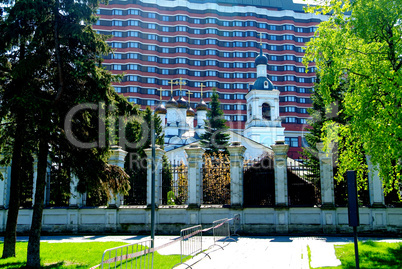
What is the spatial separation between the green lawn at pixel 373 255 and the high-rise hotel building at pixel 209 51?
211 feet

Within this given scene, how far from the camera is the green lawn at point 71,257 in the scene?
31.9 feet

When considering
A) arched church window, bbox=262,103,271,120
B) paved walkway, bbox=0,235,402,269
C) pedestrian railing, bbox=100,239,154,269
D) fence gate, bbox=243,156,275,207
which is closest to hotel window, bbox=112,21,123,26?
arched church window, bbox=262,103,271,120

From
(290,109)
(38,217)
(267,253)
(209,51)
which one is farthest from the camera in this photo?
(209,51)

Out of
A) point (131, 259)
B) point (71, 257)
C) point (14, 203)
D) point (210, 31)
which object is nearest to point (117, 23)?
point (210, 31)

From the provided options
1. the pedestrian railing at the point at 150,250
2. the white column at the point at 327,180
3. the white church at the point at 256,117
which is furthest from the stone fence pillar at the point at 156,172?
the white church at the point at 256,117

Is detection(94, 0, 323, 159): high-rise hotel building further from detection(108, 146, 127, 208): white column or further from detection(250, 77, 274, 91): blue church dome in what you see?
detection(108, 146, 127, 208): white column

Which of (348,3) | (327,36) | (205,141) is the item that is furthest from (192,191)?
(205,141)

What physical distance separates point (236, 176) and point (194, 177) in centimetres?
195

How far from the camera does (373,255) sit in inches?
397

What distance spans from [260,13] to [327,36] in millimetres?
79241

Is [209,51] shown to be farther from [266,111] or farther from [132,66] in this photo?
[266,111]

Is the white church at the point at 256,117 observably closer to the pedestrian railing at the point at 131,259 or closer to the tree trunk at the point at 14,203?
the tree trunk at the point at 14,203

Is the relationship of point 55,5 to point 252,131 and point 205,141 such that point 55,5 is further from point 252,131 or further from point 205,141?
point 252,131

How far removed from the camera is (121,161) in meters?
17.9
